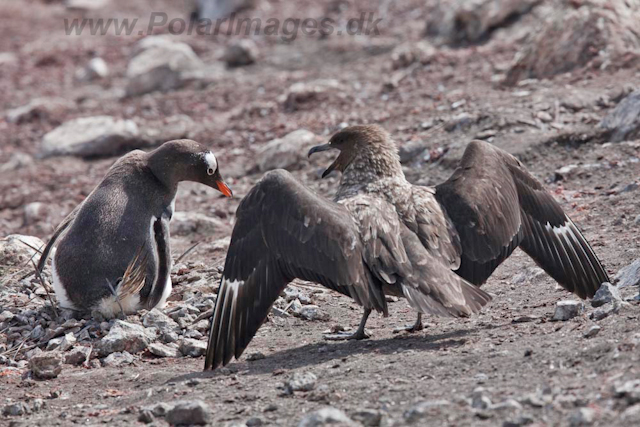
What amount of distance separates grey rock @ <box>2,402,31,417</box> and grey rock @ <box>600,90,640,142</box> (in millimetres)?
5899

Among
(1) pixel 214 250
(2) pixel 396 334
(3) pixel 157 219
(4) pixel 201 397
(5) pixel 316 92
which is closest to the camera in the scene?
(4) pixel 201 397

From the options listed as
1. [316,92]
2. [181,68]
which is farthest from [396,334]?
[181,68]

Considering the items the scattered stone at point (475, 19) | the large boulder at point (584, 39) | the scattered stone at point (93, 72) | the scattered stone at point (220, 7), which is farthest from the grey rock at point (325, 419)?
the scattered stone at point (220, 7)

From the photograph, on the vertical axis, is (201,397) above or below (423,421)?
below

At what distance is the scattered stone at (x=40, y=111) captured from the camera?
14031 millimetres

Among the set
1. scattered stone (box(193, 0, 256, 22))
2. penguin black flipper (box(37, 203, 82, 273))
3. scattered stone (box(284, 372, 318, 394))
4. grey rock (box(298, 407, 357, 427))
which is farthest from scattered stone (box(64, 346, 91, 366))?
scattered stone (box(193, 0, 256, 22))

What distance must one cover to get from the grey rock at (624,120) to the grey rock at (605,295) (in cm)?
351

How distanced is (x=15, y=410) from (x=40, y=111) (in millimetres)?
9388

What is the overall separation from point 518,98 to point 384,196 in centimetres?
432

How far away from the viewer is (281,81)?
45.2 ft

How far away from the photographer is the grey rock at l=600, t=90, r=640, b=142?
351 inches

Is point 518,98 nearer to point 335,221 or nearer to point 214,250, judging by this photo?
point 214,250

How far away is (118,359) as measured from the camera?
6109 mm

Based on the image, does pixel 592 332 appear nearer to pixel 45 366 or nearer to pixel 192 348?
pixel 192 348
